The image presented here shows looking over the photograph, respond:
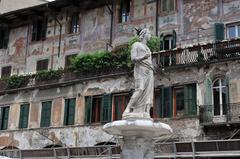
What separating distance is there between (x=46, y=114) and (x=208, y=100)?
9660 mm

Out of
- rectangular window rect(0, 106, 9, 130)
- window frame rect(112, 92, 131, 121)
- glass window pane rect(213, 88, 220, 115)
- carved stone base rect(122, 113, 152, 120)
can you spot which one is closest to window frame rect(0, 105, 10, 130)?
rectangular window rect(0, 106, 9, 130)

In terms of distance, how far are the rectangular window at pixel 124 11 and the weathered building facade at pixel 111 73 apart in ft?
0.09

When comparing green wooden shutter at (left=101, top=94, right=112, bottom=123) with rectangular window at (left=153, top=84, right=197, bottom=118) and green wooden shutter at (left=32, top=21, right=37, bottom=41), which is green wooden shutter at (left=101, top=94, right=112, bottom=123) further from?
A: green wooden shutter at (left=32, top=21, right=37, bottom=41)

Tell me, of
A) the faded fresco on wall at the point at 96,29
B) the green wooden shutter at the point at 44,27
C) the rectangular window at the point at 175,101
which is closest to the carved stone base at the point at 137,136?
the rectangular window at the point at 175,101

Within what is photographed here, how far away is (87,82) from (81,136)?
2927mm

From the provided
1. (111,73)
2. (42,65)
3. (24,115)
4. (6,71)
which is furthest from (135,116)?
(6,71)

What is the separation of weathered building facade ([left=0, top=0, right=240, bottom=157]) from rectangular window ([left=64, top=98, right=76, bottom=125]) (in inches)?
2.2

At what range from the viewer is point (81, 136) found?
24047 mm

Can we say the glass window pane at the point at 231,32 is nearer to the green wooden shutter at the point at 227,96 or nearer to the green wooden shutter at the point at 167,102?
the green wooden shutter at the point at 227,96

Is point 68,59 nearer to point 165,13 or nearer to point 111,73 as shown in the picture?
point 111,73

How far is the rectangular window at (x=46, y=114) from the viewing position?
25769 millimetres

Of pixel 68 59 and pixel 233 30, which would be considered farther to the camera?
pixel 68 59

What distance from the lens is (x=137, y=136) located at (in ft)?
32.8

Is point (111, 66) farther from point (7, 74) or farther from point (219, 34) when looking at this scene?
point (7, 74)
